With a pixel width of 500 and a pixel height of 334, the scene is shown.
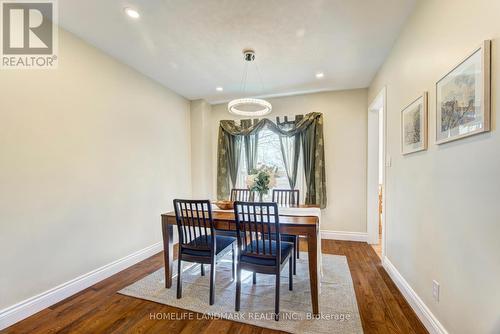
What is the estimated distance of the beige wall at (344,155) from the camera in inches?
155

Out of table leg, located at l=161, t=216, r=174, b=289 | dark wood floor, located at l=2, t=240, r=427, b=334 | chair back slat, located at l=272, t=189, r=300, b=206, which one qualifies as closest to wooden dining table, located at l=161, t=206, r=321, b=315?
table leg, located at l=161, t=216, r=174, b=289

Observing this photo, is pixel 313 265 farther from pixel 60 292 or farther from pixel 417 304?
pixel 60 292

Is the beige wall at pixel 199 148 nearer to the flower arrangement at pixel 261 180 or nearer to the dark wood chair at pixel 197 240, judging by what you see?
the flower arrangement at pixel 261 180

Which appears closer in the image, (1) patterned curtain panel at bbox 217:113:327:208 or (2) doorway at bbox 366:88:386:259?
(2) doorway at bbox 366:88:386:259

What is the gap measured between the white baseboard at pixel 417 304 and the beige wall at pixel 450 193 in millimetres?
50

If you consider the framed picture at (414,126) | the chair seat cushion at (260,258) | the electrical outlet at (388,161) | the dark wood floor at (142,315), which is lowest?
the dark wood floor at (142,315)

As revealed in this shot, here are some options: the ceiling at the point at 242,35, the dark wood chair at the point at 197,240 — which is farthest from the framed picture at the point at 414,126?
the dark wood chair at the point at 197,240

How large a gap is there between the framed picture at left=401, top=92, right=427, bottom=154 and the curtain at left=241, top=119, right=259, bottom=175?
2550 mm

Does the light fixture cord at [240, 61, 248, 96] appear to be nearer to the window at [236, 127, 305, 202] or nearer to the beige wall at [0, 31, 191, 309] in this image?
the window at [236, 127, 305, 202]

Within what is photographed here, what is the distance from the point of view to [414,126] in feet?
6.75

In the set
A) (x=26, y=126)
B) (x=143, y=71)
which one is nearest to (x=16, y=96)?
(x=26, y=126)

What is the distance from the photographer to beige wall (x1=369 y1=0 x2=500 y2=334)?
3.85 ft

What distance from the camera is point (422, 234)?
192cm
